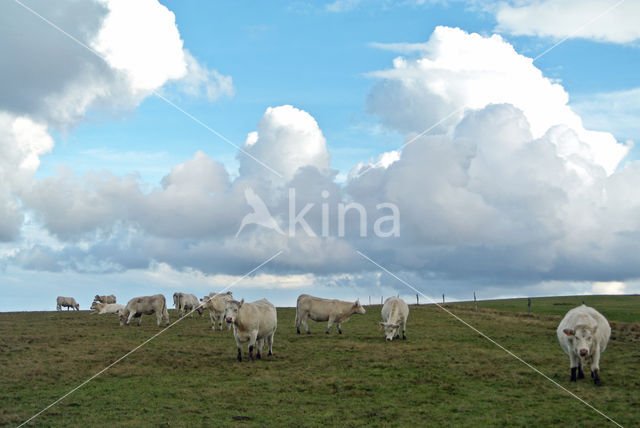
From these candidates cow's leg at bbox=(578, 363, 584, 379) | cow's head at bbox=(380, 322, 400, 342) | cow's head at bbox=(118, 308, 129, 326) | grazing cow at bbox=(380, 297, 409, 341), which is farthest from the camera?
cow's head at bbox=(118, 308, 129, 326)

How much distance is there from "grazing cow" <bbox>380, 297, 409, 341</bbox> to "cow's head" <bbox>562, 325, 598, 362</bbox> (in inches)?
440

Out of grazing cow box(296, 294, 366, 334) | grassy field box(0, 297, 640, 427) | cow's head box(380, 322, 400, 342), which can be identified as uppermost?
grazing cow box(296, 294, 366, 334)

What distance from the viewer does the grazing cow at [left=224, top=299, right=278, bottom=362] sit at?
21375 millimetres

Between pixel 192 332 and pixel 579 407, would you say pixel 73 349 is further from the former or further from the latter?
pixel 579 407

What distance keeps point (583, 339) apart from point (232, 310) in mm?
11869

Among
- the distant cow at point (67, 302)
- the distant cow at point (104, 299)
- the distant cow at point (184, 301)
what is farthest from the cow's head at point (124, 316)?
the distant cow at point (67, 302)

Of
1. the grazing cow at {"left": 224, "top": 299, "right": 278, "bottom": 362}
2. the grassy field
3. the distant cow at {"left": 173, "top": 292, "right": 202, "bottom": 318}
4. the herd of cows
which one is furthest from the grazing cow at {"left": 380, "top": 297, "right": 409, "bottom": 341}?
the distant cow at {"left": 173, "top": 292, "right": 202, "bottom": 318}

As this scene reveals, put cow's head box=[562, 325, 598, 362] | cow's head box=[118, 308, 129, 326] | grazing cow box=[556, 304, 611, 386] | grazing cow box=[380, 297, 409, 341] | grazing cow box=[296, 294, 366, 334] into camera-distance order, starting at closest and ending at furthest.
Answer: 1. cow's head box=[562, 325, 598, 362]
2. grazing cow box=[556, 304, 611, 386]
3. grazing cow box=[380, 297, 409, 341]
4. grazing cow box=[296, 294, 366, 334]
5. cow's head box=[118, 308, 129, 326]

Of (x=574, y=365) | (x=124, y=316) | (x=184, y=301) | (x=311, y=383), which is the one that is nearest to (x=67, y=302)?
(x=184, y=301)

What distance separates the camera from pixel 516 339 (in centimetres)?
2995

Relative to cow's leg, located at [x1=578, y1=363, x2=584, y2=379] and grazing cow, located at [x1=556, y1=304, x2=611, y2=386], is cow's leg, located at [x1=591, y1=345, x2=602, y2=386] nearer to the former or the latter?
grazing cow, located at [x1=556, y1=304, x2=611, y2=386]

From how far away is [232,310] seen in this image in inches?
837

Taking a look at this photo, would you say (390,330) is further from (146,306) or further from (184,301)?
(184,301)

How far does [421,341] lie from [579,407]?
43.2 ft
